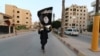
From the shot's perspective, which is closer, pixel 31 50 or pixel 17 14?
pixel 31 50

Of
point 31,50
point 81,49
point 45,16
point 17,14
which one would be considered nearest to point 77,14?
point 17,14

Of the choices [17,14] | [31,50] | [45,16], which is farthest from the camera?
[17,14]

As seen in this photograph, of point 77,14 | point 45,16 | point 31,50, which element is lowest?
point 31,50

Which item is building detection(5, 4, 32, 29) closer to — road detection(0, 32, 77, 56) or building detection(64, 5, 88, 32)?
building detection(64, 5, 88, 32)

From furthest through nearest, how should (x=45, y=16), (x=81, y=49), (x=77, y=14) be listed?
(x=77, y=14)
(x=81, y=49)
(x=45, y=16)

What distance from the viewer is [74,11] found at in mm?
147250

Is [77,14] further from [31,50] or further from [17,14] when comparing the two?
[31,50]

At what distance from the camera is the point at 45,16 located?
34.5 feet

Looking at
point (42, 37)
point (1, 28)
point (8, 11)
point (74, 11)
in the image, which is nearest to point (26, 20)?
point (8, 11)

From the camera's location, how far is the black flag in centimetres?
1044

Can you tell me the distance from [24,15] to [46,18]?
125710mm

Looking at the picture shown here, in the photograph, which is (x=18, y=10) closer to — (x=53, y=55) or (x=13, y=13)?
(x=13, y=13)

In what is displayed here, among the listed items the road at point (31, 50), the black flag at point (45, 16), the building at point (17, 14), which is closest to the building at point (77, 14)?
the building at point (17, 14)

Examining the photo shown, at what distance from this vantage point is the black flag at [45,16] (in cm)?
1044
